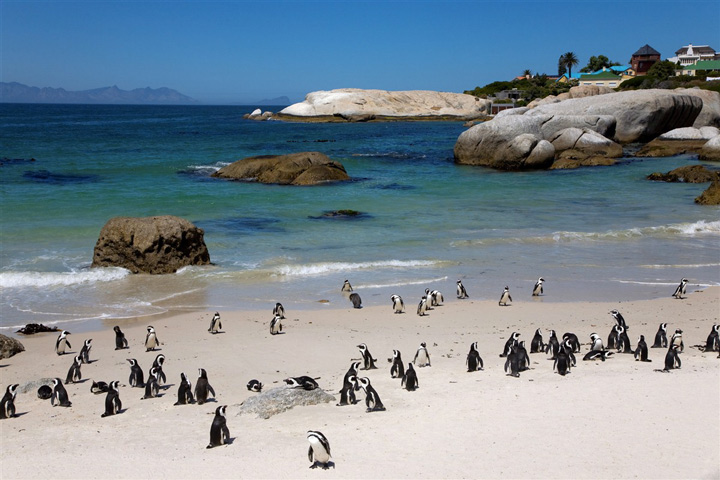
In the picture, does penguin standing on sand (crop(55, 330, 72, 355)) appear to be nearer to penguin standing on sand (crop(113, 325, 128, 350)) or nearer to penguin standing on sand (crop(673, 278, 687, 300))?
penguin standing on sand (crop(113, 325, 128, 350))

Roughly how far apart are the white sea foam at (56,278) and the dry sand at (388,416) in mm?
3998

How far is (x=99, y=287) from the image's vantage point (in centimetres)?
1616

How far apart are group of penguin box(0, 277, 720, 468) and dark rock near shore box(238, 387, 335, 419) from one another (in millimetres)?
210

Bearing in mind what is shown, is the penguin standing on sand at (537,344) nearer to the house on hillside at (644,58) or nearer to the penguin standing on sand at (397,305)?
the penguin standing on sand at (397,305)

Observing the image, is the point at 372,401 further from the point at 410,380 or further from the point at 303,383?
the point at 303,383

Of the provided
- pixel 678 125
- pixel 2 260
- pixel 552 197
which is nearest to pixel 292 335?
pixel 2 260

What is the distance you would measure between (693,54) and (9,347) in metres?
159

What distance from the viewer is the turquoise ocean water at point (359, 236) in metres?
15.8

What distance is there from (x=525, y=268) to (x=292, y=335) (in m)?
7.76

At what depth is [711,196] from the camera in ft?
90.7

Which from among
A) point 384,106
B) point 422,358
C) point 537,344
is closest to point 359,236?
point 537,344

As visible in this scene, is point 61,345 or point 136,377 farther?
point 61,345

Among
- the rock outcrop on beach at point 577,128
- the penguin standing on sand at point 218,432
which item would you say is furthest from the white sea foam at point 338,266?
the rock outcrop on beach at point 577,128

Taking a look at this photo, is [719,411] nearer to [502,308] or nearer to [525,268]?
[502,308]
